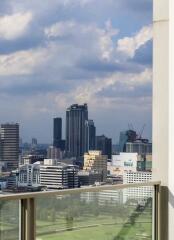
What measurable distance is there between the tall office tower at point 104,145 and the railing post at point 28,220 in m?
2.36

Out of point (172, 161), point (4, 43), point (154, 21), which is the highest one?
point (4, 43)

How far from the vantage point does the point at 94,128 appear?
685 centimetres

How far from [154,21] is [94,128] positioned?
2.51 meters

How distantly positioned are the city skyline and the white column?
4365mm

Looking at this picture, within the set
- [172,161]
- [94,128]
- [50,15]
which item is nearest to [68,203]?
[172,161]

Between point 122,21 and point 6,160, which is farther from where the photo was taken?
point 122,21

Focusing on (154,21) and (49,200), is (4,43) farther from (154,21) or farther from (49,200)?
(49,200)

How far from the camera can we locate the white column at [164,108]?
4391mm

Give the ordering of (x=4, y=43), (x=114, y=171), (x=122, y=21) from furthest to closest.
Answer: (x=122, y=21)
(x=4, y=43)
(x=114, y=171)

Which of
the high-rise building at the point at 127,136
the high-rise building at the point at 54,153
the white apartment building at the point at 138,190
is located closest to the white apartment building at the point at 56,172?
the high-rise building at the point at 54,153

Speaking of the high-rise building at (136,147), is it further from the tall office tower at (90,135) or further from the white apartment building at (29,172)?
the white apartment building at (29,172)

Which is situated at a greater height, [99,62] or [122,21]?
[122,21]

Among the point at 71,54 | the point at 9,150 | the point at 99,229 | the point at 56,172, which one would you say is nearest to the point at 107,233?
the point at 99,229

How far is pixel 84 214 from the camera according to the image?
3883 millimetres
